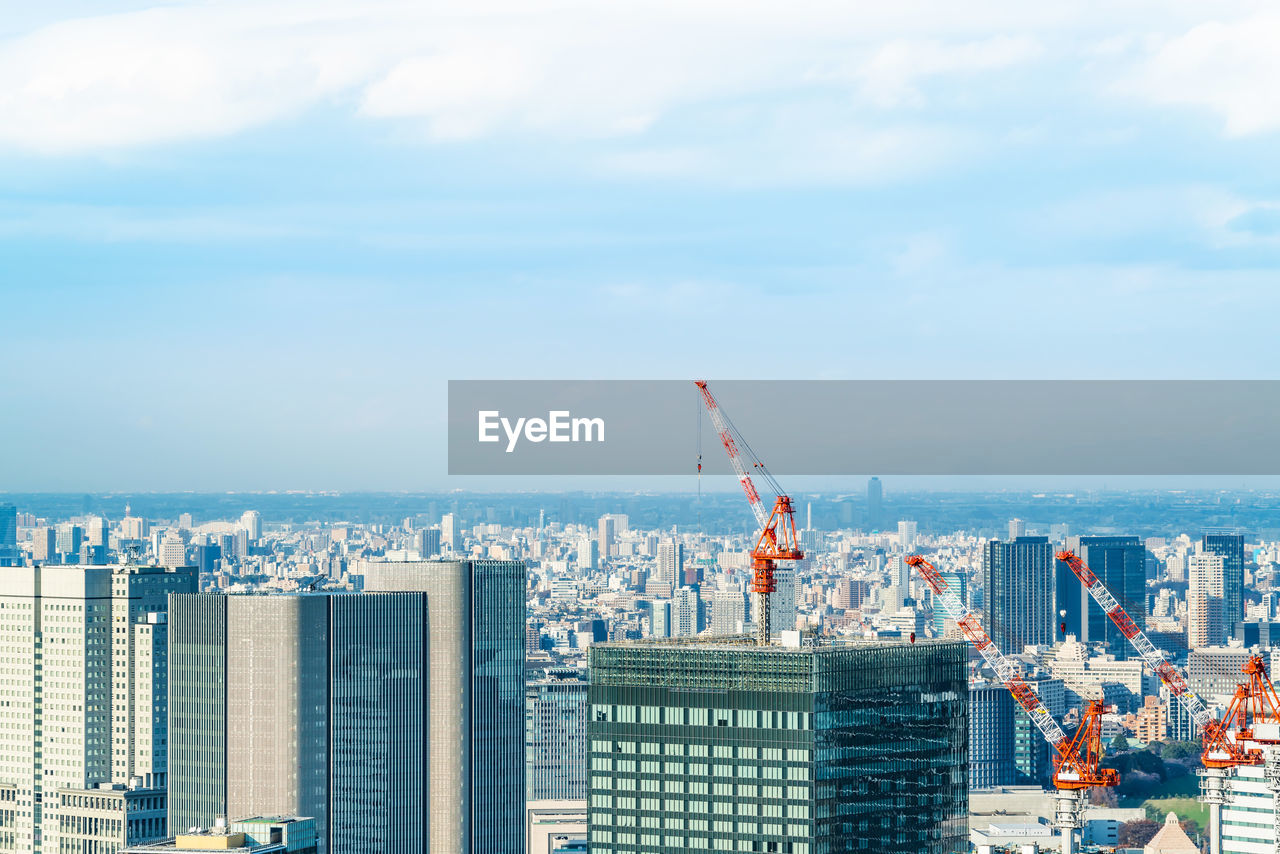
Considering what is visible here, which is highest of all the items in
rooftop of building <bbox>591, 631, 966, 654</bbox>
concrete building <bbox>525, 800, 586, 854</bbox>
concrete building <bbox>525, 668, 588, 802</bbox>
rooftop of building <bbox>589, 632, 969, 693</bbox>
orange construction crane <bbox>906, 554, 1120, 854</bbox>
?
rooftop of building <bbox>591, 631, 966, 654</bbox>

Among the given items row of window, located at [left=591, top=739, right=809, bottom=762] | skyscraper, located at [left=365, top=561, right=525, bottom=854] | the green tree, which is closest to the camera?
row of window, located at [left=591, top=739, right=809, bottom=762]

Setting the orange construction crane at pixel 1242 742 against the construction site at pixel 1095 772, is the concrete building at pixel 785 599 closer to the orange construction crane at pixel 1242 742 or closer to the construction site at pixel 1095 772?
the construction site at pixel 1095 772

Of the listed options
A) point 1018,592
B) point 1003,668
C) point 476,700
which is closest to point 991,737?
point 1003,668

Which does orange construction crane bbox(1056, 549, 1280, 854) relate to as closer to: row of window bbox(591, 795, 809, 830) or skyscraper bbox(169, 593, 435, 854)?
row of window bbox(591, 795, 809, 830)

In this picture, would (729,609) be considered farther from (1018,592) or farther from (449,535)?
(449,535)

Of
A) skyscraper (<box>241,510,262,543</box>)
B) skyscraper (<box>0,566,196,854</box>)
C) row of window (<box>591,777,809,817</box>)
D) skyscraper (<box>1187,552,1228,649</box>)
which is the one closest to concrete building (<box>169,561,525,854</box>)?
skyscraper (<box>0,566,196,854</box>)

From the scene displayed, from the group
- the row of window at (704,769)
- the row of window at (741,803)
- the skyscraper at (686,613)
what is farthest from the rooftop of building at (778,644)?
the skyscraper at (686,613)

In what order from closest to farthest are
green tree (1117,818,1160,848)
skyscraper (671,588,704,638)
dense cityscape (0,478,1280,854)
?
dense cityscape (0,478,1280,854)
green tree (1117,818,1160,848)
skyscraper (671,588,704,638)
